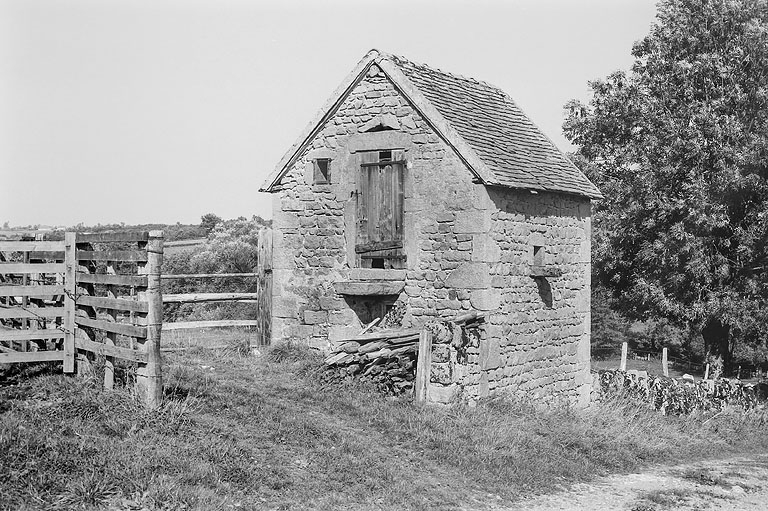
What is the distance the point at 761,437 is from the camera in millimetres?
16453

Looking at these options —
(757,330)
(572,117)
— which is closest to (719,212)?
(757,330)

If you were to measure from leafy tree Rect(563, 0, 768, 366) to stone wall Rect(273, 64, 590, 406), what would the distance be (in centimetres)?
879

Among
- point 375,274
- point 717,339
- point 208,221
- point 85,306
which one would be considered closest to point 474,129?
point 375,274

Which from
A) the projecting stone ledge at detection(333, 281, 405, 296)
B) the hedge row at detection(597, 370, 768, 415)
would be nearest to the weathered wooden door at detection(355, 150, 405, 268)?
the projecting stone ledge at detection(333, 281, 405, 296)

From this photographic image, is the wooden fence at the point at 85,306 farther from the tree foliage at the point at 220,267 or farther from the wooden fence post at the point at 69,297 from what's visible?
the tree foliage at the point at 220,267

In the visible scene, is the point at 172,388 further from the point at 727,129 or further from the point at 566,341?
the point at 727,129

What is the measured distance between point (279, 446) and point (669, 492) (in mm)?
4855

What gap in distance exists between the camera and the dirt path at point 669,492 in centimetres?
908

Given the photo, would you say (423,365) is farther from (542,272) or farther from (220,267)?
(220,267)

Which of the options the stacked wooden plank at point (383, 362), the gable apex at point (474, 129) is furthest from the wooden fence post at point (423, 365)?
the gable apex at point (474, 129)

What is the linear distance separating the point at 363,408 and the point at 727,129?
16980mm

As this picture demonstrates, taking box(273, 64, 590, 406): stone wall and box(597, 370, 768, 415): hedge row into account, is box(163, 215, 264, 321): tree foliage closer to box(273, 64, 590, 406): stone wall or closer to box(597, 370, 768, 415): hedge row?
box(273, 64, 590, 406): stone wall

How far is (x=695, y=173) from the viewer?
940 inches

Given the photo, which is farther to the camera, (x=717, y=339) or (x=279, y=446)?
(x=717, y=339)
